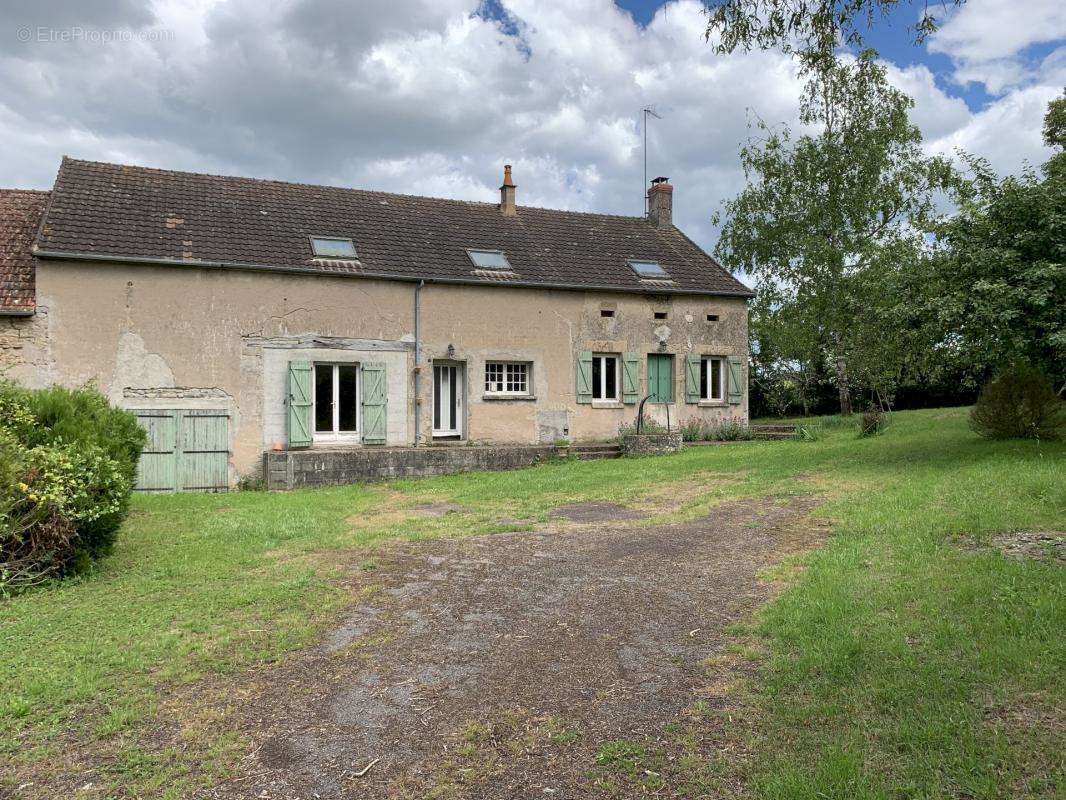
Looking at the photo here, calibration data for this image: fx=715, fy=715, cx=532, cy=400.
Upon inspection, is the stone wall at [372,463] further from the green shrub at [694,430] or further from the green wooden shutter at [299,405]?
the green shrub at [694,430]

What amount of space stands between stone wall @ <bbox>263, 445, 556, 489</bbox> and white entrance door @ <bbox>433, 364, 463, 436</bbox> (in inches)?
51.2

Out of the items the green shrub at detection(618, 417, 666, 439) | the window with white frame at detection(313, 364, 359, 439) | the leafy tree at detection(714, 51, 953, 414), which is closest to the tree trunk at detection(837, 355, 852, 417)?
the leafy tree at detection(714, 51, 953, 414)

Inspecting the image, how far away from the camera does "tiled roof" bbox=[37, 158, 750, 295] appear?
14.1m

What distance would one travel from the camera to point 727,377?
18672 millimetres

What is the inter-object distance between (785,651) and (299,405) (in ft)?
39.1

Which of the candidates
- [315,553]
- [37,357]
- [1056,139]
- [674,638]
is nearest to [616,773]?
[674,638]

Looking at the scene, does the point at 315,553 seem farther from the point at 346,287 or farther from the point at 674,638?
the point at 346,287

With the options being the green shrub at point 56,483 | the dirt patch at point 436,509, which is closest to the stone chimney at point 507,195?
the dirt patch at point 436,509

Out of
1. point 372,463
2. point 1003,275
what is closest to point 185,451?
point 372,463

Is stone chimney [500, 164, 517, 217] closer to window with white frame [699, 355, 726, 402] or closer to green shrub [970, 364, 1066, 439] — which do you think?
window with white frame [699, 355, 726, 402]

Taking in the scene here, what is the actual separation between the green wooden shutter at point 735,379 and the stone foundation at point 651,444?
10.9ft

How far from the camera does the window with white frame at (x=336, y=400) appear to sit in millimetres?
14984

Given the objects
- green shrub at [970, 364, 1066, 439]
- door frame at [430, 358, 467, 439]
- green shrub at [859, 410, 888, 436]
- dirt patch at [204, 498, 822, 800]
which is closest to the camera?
dirt patch at [204, 498, 822, 800]

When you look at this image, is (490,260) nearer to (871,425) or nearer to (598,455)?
(598,455)
